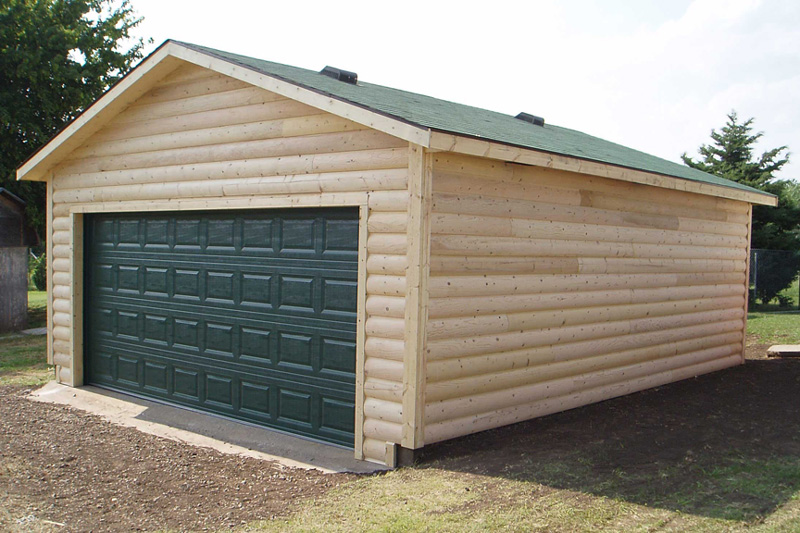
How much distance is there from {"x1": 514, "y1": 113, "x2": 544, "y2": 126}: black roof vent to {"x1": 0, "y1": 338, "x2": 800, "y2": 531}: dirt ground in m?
5.29

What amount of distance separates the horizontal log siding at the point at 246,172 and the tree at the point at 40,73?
7484mm

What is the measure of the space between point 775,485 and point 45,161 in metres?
9.20

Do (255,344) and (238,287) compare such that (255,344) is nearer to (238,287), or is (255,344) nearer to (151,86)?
(238,287)

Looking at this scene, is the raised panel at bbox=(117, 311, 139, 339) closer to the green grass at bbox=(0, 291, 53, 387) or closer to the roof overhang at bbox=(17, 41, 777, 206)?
the green grass at bbox=(0, 291, 53, 387)

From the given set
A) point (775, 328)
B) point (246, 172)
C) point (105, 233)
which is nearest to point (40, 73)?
point (105, 233)

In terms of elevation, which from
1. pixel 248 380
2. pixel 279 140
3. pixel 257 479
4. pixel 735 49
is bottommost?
pixel 257 479

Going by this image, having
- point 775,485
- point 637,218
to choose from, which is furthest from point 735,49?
point 775,485

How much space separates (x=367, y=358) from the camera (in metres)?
6.13

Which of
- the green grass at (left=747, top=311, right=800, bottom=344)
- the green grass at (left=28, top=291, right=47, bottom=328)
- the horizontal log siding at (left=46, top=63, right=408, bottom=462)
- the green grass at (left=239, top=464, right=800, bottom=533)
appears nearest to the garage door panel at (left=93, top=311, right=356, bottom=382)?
the horizontal log siding at (left=46, top=63, right=408, bottom=462)

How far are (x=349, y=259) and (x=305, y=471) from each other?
76.4 inches

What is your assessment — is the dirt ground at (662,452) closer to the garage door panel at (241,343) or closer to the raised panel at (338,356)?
the raised panel at (338,356)

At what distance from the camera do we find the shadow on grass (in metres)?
5.07

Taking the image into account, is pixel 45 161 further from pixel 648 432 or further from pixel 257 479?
pixel 648 432

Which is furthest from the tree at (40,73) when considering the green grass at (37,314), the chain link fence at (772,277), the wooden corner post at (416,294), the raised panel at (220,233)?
the chain link fence at (772,277)
